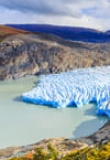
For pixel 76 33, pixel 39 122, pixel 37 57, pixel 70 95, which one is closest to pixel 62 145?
pixel 39 122

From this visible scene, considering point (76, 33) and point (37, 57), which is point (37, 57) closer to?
point (37, 57)

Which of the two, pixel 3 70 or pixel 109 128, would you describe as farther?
pixel 3 70

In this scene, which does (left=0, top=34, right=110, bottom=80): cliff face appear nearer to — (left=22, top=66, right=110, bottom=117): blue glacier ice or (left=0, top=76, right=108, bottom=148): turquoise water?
(left=22, top=66, right=110, bottom=117): blue glacier ice

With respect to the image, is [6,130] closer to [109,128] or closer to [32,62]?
[109,128]

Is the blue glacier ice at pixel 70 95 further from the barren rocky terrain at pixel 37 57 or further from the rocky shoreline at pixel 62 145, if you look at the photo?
the barren rocky terrain at pixel 37 57

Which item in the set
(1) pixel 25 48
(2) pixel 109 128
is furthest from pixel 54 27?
(2) pixel 109 128

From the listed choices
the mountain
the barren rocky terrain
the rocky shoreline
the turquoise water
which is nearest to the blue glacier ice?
the turquoise water
